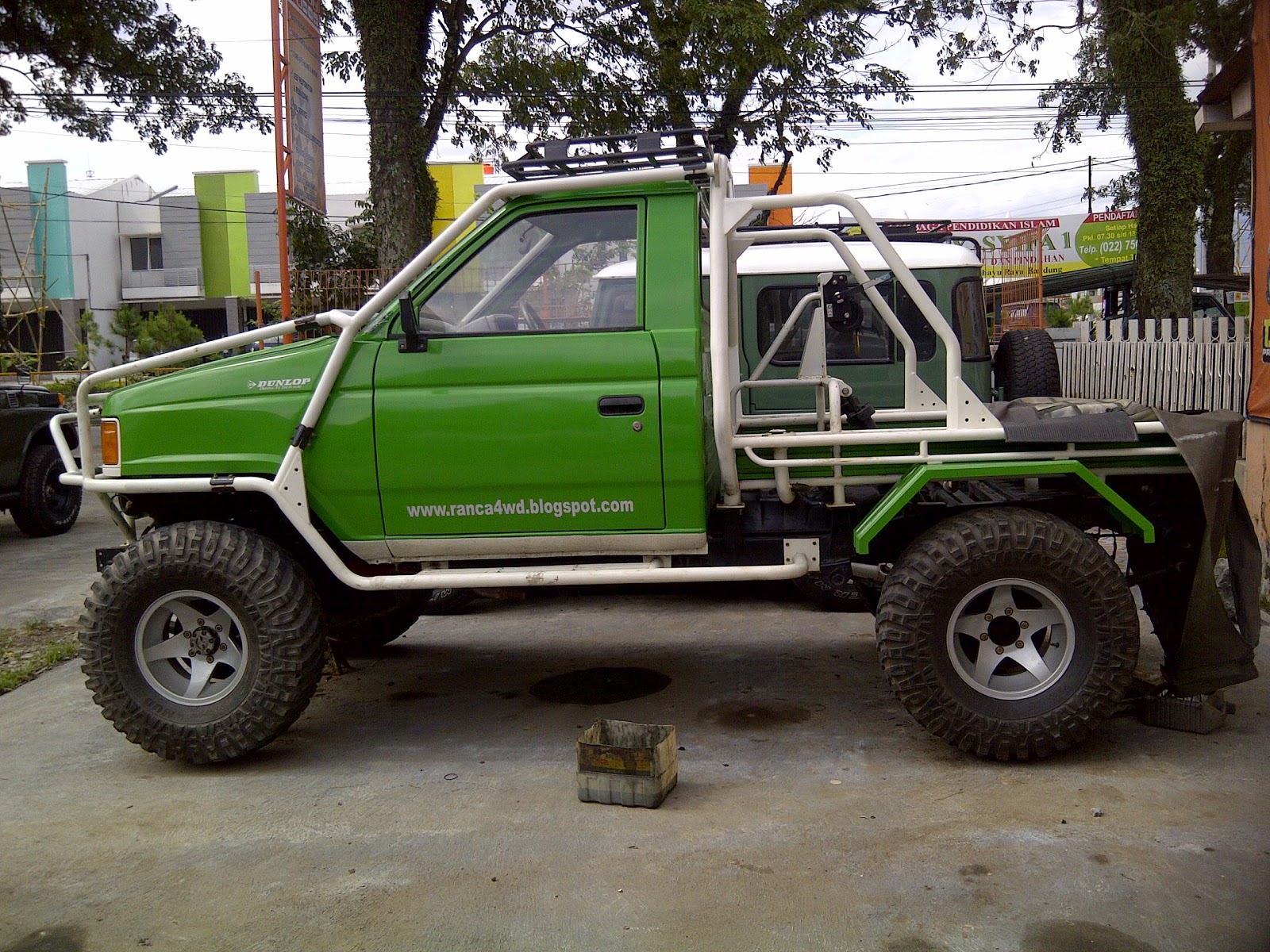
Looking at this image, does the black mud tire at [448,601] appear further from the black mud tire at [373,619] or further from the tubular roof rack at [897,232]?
the tubular roof rack at [897,232]

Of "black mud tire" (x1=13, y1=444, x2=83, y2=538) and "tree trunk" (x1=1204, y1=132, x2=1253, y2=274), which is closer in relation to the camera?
"black mud tire" (x1=13, y1=444, x2=83, y2=538)

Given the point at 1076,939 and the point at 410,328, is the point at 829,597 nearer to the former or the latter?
the point at 410,328

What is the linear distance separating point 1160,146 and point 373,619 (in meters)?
12.9

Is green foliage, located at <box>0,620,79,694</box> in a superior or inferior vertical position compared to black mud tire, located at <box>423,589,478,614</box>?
inferior

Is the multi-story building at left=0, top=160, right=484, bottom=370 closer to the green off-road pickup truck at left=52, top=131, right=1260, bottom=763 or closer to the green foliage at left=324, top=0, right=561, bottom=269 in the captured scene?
the green foliage at left=324, top=0, right=561, bottom=269

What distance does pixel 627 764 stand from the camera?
13.5 ft

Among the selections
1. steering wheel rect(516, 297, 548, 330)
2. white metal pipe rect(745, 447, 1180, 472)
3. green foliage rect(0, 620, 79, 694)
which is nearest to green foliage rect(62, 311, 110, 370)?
green foliage rect(0, 620, 79, 694)

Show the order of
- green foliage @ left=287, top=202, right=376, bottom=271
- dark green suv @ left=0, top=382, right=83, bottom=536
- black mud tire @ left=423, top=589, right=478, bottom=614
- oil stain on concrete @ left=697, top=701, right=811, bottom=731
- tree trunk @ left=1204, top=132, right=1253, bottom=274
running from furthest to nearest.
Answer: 1. tree trunk @ left=1204, top=132, right=1253, bottom=274
2. green foliage @ left=287, top=202, right=376, bottom=271
3. dark green suv @ left=0, top=382, right=83, bottom=536
4. black mud tire @ left=423, top=589, right=478, bottom=614
5. oil stain on concrete @ left=697, top=701, right=811, bottom=731

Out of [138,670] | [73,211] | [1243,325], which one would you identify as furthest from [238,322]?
[138,670]

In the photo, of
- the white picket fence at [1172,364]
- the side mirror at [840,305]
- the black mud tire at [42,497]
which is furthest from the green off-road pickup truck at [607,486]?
the black mud tire at [42,497]

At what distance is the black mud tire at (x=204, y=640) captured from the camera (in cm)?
462

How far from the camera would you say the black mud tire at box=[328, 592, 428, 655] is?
208 inches

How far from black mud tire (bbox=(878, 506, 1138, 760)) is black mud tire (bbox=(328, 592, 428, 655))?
2.40m

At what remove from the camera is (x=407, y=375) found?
4617 mm
